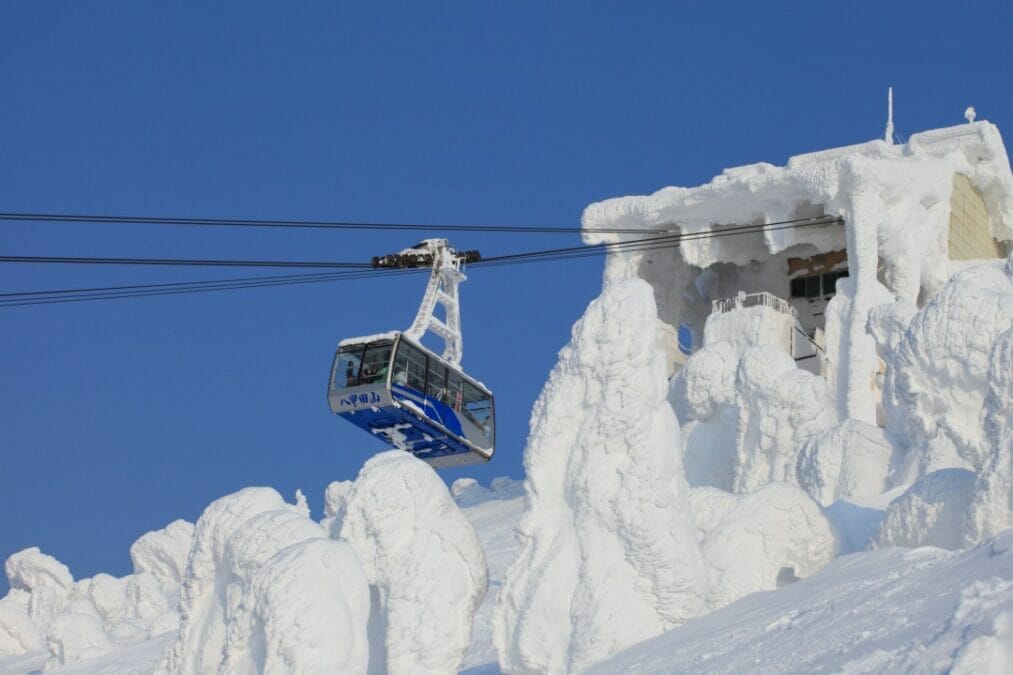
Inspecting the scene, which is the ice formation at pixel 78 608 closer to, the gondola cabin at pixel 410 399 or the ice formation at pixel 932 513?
the gondola cabin at pixel 410 399

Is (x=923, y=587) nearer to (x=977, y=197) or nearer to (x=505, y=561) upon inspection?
(x=505, y=561)

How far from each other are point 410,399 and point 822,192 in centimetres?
1032

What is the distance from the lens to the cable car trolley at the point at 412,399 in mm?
27562

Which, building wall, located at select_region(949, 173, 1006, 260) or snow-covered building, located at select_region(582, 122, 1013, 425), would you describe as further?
building wall, located at select_region(949, 173, 1006, 260)

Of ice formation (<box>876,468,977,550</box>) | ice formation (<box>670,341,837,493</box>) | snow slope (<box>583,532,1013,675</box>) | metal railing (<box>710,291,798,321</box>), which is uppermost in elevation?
metal railing (<box>710,291,798,321</box>)

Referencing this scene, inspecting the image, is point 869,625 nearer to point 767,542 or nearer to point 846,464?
point 767,542

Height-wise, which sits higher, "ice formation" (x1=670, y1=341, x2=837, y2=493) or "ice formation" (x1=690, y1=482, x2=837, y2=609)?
"ice formation" (x1=670, y1=341, x2=837, y2=493)

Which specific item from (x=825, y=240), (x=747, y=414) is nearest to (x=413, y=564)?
(x=747, y=414)

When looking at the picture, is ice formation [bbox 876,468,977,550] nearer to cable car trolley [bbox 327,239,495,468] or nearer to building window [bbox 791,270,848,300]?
cable car trolley [bbox 327,239,495,468]

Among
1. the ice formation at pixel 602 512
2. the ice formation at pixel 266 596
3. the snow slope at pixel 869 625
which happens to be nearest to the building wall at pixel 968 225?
the ice formation at pixel 602 512

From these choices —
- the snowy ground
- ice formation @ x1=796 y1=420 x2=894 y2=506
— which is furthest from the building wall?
the snowy ground

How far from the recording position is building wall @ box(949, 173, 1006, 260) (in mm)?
36875

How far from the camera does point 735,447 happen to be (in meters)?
25.4

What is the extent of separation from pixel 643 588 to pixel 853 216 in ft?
68.6
